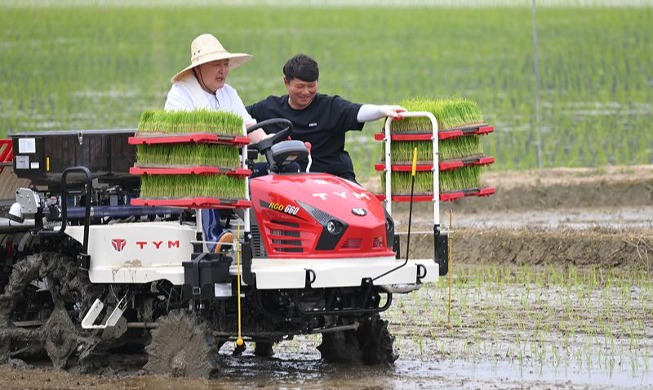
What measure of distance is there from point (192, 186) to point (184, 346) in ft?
3.39

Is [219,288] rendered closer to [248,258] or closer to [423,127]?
[248,258]

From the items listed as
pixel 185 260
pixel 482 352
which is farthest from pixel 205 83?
pixel 482 352

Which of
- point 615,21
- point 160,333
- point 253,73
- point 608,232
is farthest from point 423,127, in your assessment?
point 615,21

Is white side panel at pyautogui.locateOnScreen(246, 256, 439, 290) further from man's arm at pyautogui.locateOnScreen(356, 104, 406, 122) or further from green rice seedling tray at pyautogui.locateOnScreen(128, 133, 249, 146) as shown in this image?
man's arm at pyautogui.locateOnScreen(356, 104, 406, 122)

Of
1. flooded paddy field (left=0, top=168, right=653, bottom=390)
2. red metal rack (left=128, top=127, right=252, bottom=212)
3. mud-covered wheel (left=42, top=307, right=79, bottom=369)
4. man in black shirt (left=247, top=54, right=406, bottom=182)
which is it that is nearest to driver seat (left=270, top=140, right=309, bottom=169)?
red metal rack (left=128, top=127, right=252, bottom=212)

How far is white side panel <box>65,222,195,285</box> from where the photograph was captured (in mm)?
9477

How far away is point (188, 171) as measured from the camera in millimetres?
9062

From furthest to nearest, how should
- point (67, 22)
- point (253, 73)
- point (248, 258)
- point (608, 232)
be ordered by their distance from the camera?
point (67, 22)
point (253, 73)
point (608, 232)
point (248, 258)

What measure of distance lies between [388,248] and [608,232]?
576 cm

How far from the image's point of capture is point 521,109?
27000 mm

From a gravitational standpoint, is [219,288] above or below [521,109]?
below

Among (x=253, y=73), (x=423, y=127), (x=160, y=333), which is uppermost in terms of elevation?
(x=253, y=73)

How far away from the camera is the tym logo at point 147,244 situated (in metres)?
9.49

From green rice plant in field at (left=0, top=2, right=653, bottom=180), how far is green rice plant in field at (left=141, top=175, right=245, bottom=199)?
10995mm
